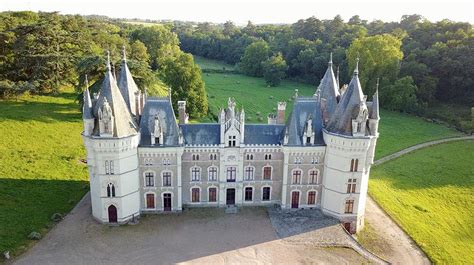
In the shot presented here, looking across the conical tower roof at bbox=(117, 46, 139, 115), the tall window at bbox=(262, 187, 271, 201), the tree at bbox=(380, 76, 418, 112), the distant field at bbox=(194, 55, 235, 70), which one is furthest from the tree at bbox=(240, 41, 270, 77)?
the conical tower roof at bbox=(117, 46, 139, 115)

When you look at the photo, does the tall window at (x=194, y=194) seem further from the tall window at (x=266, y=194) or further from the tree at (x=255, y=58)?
the tree at (x=255, y=58)

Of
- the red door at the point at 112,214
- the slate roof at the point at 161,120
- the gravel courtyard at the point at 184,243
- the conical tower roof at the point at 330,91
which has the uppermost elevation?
the conical tower roof at the point at 330,91

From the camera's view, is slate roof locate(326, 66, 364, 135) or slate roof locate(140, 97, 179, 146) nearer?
slate roof locate(326, 66, 364, 135)

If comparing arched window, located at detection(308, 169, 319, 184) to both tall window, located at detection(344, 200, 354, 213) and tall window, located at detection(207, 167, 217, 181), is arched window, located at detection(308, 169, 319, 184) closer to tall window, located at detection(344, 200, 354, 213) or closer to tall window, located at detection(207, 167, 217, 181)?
tall window, located at detection(344, 200, 354, 213)

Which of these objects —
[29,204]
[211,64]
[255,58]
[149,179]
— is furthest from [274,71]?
[29,204]

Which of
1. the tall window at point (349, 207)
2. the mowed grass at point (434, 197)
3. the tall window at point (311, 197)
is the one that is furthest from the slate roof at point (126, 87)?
the mowed grass at point (434, 197)

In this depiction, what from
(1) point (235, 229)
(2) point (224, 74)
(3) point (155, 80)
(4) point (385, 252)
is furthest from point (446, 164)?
(2) point (224, 74)

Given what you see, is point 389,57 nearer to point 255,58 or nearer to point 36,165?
point 255,58
